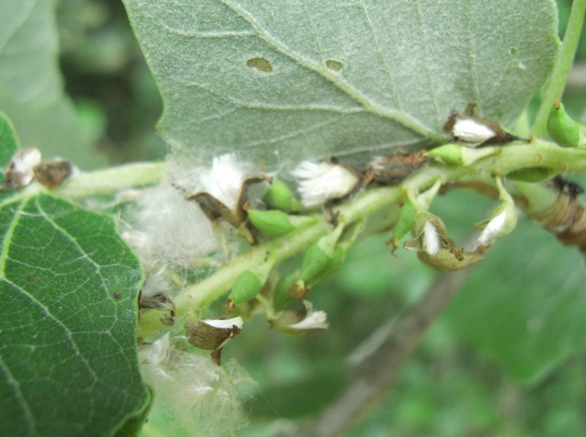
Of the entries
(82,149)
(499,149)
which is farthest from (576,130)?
(82,149)

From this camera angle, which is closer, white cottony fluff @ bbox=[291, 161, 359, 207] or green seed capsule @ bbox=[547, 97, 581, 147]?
green seed capsule @ bbox=[547, 97, 581, 147]

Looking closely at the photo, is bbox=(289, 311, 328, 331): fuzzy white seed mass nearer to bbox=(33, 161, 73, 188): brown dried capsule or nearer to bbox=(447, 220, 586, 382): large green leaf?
bbox=(33, 161, 73, 188): brown dried capsule

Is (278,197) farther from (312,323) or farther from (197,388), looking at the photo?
(197,388)

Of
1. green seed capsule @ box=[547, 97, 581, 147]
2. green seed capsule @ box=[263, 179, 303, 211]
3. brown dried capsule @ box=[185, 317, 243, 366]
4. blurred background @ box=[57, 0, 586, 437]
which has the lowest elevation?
blurred background @ box=[57, 0, 586, 437]

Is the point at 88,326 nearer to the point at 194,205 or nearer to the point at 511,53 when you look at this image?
the point at 194,205

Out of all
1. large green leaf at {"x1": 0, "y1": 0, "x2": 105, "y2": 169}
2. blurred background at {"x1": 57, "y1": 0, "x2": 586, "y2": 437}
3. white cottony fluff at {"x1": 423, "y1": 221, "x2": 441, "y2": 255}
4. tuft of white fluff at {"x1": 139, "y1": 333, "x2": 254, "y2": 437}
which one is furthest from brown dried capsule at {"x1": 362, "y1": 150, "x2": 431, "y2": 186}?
blurred background at {"x1": 57, "y1": 0, "x2": 586, "y2": 437}

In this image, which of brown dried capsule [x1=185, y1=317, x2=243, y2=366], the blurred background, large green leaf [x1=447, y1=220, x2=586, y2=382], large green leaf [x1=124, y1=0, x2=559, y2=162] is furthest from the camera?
the blurred background

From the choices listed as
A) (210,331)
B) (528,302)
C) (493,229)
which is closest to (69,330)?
(210,331)
